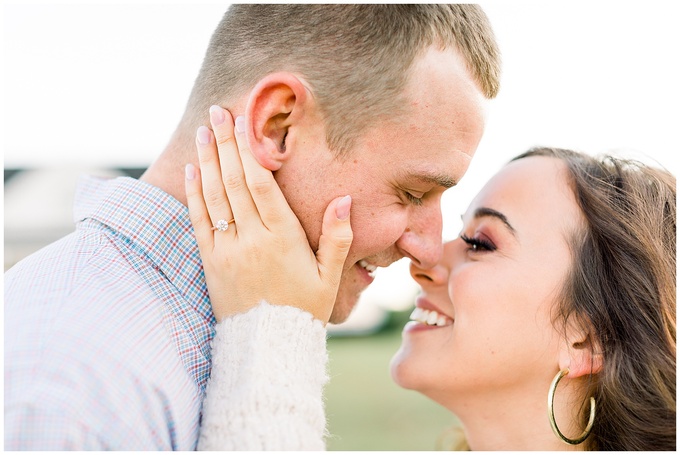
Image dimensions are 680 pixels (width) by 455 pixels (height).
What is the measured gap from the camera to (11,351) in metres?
1.58

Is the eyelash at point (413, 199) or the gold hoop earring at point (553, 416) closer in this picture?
the eyelash at point (413, 199)

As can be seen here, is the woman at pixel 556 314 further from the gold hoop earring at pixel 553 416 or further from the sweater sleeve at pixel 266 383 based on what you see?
the sweater sleeve at pixel 266 383

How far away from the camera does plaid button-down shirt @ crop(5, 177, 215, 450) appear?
1520 mm

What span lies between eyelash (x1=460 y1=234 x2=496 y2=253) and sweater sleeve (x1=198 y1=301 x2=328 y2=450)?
3.55 feet

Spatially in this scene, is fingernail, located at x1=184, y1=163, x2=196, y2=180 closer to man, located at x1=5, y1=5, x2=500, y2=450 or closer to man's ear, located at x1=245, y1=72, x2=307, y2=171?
man, located at x1=5, y1=5, x2=500, y2=450

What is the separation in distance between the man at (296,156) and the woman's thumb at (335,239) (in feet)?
0.15

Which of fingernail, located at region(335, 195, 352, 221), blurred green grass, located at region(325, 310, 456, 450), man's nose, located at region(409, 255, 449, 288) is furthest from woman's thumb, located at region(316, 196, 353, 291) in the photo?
blurred green grass, located at region(325, 310, 456, 450)

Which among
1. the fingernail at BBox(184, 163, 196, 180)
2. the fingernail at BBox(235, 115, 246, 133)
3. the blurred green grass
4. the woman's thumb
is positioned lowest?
the blurred green grass

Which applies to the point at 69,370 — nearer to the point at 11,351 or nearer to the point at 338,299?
the point at 11,351

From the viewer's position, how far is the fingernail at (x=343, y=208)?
7.12 ft

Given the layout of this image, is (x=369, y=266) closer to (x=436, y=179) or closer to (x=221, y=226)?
(x=436, y=179)

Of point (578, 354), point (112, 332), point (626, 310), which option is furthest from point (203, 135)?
point (626, 310)

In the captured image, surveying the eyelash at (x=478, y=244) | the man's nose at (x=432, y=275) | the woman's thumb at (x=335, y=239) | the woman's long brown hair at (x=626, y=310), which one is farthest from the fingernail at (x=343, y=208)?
the woman's long brown hair at (x=626, y=310)

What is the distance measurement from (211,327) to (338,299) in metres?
0.66
